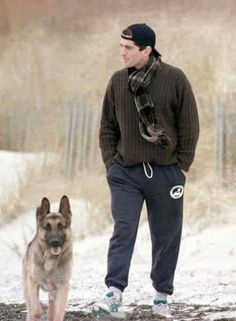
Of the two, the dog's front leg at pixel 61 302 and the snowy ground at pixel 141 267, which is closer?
the dog's front leg at pixel 61 302

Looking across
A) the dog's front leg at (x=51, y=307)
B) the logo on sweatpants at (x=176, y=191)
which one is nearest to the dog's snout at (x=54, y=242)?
the dog's front leg at (x=51, y=307)

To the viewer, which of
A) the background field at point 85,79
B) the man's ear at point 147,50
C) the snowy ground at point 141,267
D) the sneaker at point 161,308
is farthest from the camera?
the background field at point 85,79

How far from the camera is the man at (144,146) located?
6.54 meters

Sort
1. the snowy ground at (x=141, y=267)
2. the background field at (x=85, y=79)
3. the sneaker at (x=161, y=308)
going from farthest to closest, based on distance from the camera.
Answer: the background field at (x=85, y=79) < the snowy ground at (x=141, y=267) < the sneaker at (x=161, y=308)

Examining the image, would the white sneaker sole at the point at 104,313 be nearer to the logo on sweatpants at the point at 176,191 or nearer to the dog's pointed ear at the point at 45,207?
the dog's pointed ear at the point at 45,207

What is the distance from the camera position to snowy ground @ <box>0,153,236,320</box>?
8281 millimetres

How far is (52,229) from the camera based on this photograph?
6559 mm

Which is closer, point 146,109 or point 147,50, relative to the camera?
point 146,109

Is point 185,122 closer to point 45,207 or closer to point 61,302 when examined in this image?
point 45,207

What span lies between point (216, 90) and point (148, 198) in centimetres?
590

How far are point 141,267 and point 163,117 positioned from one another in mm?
3909

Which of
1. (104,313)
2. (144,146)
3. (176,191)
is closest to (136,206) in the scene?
(176,191)

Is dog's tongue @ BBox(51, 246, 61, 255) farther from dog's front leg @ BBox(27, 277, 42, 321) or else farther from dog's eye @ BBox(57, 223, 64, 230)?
dog's front leg @ BBox(27, 277, 42, 321)

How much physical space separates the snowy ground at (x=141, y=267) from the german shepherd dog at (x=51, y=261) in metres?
1.00
